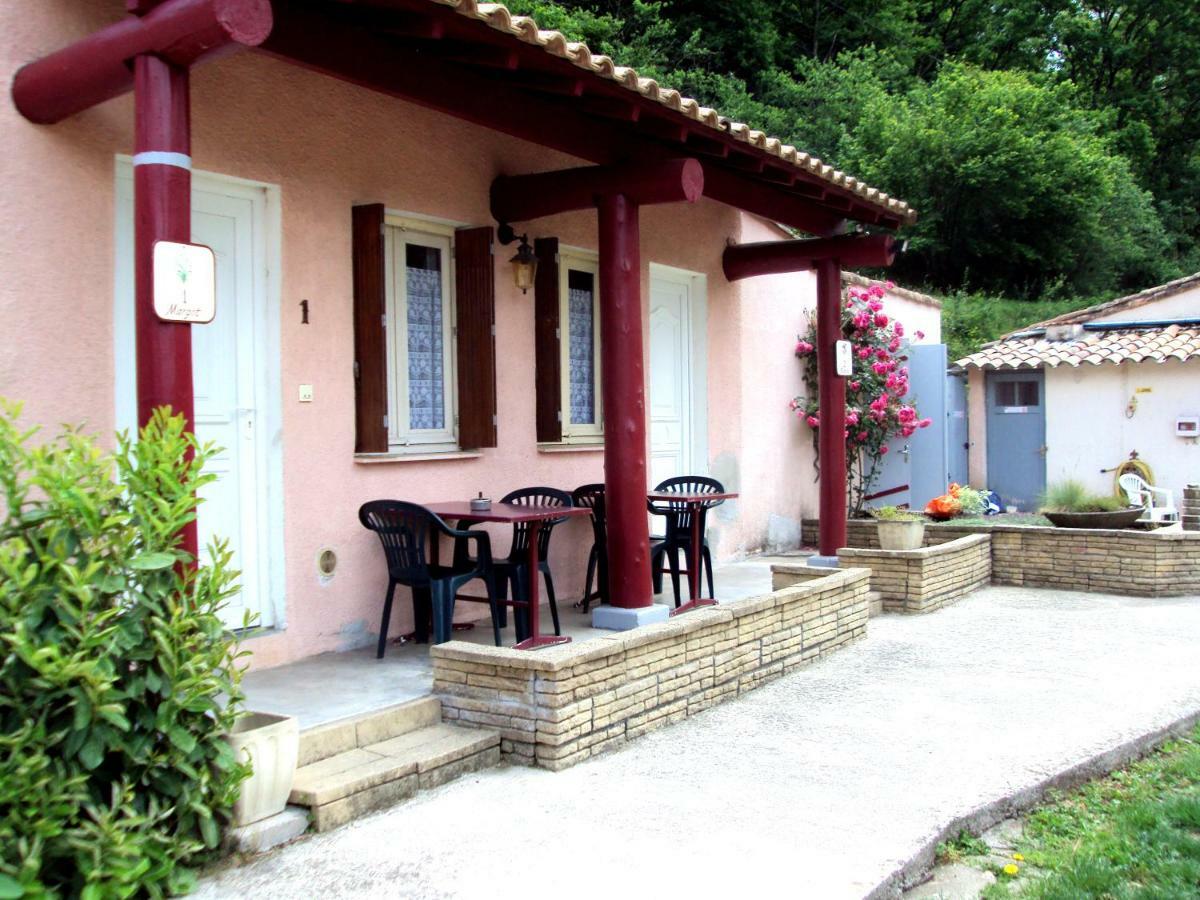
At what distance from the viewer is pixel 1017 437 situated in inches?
606

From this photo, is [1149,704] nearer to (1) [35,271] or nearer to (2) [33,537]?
(2) [33,537]

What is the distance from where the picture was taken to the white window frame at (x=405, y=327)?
260 inches

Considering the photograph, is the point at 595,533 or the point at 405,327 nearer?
the point at 405,327

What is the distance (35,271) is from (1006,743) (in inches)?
192

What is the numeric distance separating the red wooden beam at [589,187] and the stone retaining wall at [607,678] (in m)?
2.49

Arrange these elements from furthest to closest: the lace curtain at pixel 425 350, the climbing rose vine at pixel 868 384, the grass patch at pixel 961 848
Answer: the climbing rose vine at pixel 868 384 < the lace curtain at pixel 425 350 < the grass patch at pixel 961 848

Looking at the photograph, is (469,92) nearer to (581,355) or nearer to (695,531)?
(581,355)

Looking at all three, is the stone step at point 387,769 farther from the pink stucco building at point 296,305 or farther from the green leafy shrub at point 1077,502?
the green leafy shrub at point 1077,502

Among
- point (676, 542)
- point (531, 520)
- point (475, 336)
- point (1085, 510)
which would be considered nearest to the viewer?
point (531, 520)

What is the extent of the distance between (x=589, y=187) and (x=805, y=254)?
3279 mm

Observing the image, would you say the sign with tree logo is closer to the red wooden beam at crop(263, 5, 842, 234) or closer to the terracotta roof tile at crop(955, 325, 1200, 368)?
the red wooden beam at crop(263, 5, 842, 234)

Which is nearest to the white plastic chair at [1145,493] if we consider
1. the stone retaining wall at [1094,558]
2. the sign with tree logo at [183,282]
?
the stone retaining wall at [1094,558]

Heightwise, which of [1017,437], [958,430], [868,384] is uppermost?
[868,384]

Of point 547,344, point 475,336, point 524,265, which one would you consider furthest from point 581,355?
point 475,336
